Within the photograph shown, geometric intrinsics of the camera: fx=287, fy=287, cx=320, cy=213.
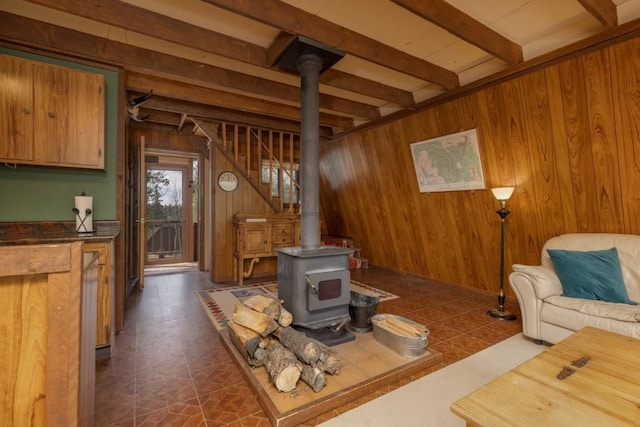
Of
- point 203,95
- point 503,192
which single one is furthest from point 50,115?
point 503,192

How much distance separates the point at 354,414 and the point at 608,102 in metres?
3.17

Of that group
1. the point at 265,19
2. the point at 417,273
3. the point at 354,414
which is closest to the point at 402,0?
the point at 265,19

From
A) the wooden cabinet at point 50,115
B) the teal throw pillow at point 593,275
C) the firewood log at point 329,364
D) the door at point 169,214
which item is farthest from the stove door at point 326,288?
the door at point 169,214

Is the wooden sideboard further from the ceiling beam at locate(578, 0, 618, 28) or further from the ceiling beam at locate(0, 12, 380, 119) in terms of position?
the ceiling beam at locate(578, 0, 618, 28)

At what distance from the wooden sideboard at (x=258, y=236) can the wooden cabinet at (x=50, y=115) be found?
7.38 feet

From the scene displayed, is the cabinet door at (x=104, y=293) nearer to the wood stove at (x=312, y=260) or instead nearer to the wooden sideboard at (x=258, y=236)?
the wood stove at (x=312, y=260)

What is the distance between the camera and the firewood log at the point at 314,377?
1.81 m

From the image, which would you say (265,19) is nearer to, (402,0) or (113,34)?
(402,0)

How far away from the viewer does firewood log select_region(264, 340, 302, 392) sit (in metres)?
1.79

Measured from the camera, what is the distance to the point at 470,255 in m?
3.93

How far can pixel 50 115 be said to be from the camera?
92.7 inches

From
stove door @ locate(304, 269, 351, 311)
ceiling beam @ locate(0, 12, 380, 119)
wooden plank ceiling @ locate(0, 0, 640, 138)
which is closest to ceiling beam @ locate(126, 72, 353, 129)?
wooden plank ceiling @ locate(0, 0, 640, 138)

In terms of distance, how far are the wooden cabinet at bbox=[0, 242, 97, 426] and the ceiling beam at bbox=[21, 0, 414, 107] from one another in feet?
7.34

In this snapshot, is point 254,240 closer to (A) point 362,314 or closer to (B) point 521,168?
(A) point 362,314
